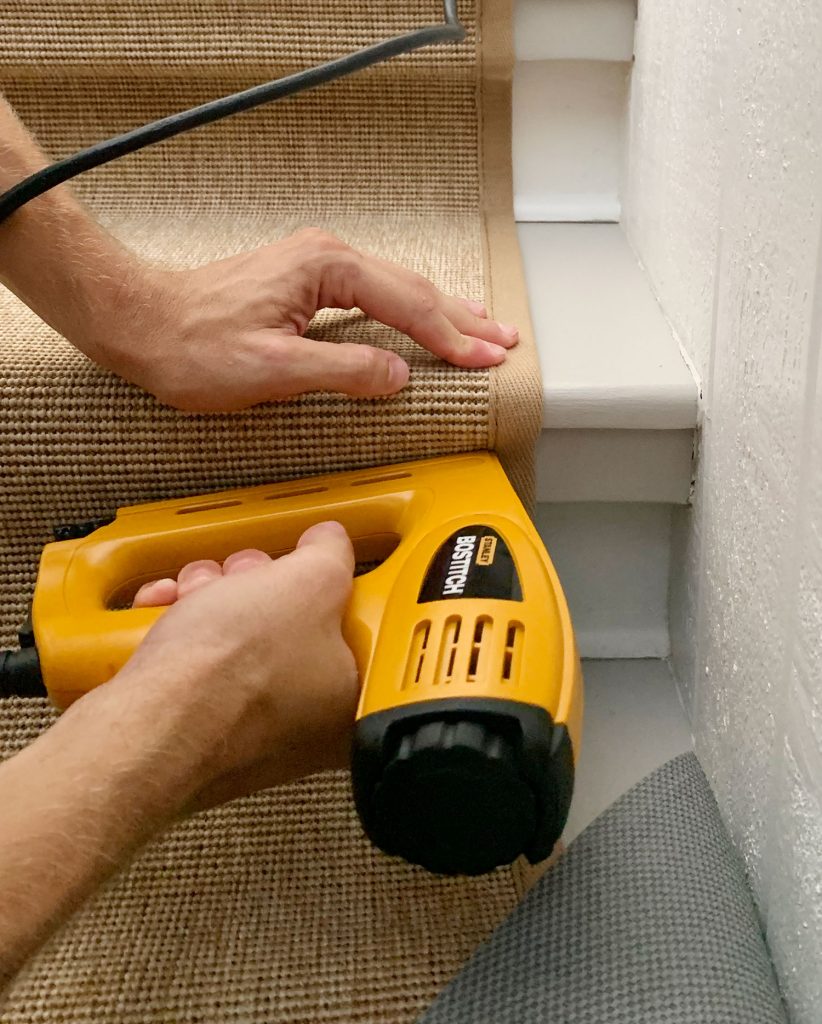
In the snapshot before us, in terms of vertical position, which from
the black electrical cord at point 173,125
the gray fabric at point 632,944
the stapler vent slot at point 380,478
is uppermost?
the black electrical cord at point 173,125

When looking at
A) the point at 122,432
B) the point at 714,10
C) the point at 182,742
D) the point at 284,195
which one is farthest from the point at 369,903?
the point at 284,195

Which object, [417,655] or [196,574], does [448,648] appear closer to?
[417,655]

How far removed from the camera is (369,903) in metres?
0.52

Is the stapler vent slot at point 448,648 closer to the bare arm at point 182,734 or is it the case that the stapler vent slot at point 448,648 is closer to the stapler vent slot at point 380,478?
the bare arm at point 182,734

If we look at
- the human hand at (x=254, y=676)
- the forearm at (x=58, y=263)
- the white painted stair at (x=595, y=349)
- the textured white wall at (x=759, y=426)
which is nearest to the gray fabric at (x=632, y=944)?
the textured white wall at (x=759, y=426)

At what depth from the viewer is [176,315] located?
1.89 ft

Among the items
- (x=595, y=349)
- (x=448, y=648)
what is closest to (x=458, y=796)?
(x=448, y=648)

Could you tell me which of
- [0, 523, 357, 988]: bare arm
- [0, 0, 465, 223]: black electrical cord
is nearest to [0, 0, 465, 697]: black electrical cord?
[0, 0, 465, 223]: black electrical cord

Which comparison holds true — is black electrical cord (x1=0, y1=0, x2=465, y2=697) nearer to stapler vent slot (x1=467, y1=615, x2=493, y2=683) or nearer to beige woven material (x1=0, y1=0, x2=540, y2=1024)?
beige woven material (x1=0, y1=0, x2=540, y2=1024)

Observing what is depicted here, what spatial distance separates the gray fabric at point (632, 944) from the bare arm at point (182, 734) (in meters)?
0.15

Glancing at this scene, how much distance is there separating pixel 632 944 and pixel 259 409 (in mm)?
415

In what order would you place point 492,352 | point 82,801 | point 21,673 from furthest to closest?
point 492,352 → point 21,673 → point 82,801

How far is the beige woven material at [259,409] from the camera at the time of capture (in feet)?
1.60

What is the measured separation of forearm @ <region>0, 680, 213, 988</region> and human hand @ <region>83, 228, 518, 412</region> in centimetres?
23
